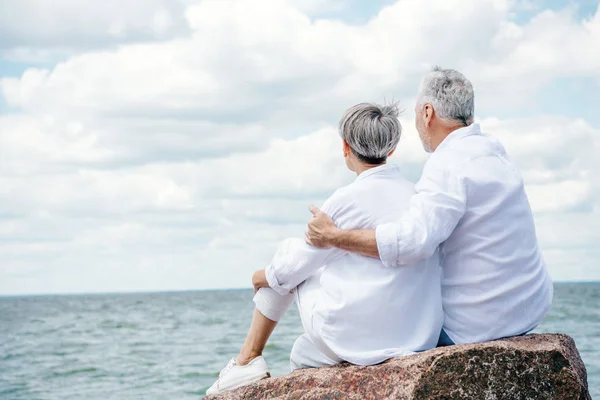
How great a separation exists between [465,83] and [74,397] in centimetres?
1023

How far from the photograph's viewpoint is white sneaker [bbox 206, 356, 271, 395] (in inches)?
168

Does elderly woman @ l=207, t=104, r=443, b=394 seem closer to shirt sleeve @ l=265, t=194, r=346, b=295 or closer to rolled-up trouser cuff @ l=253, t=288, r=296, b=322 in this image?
shirt sleeve @ l=265, t=194, r=346, b=295

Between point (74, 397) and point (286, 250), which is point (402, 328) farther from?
point (74, 397)

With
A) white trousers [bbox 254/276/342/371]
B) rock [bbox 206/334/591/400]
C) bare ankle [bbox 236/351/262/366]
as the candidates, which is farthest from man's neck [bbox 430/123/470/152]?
bare ankle [bbox 236/351/262/366]

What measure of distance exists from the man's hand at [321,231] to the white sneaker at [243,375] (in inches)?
34.2

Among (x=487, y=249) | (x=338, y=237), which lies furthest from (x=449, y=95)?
(x=338, y=237)

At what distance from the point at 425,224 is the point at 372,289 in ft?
1.40

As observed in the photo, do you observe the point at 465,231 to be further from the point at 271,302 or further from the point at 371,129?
the point at 271,302

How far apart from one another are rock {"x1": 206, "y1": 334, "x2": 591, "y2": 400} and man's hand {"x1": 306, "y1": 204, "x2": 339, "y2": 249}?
666mm

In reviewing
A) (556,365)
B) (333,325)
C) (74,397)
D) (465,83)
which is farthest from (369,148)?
(74,397)

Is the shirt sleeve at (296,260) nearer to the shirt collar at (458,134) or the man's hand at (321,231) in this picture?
the man's hand at (321,231)

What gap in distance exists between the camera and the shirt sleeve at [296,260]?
12.7 ft

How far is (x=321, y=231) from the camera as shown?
377 centimetres

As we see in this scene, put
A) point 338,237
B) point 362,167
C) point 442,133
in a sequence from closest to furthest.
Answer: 1. point 338,237
2. point 362,167
3. point 442,133
